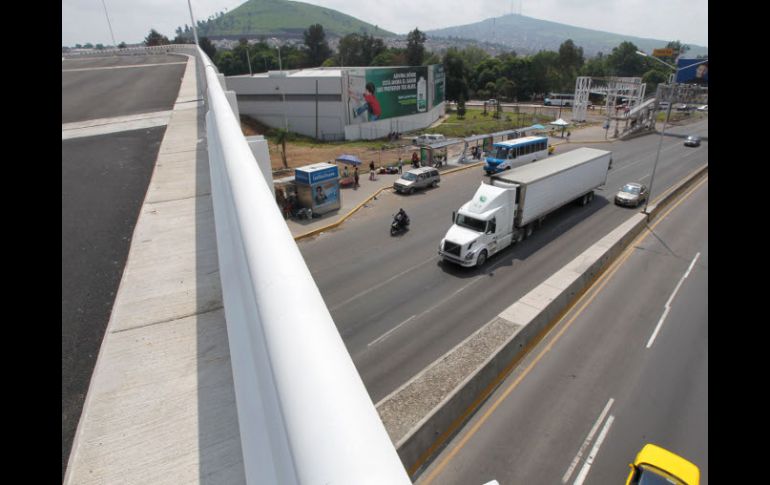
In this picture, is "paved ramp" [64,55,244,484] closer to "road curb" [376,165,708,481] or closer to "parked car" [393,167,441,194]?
"road curb" [376,165,708,481]

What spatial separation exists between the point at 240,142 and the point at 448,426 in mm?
7946

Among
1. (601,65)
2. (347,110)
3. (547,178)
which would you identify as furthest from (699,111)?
(547,178)

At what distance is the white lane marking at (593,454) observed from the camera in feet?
25.8

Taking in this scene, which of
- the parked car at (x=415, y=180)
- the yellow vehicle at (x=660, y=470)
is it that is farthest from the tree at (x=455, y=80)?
the yellow vehicle at (x=660, y=470)

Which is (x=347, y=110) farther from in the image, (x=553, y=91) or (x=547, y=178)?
(x=553, y=91)

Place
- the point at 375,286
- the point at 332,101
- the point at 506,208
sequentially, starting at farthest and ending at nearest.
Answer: the point at 332,101 → the point at 506,208 → the point at 375,286

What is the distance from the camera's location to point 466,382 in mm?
9258

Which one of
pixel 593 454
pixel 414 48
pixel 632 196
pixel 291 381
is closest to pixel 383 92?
pixel 632 196

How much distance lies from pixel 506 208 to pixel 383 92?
38606 millimetres

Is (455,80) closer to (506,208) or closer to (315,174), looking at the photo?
(315,174)

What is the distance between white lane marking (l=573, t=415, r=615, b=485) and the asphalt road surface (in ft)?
28.7

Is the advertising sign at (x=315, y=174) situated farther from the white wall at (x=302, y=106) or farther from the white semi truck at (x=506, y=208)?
the white wall at (x=302, y=106)

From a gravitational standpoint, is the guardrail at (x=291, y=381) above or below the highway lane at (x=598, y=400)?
above

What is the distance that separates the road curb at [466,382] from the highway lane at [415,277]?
3.29 feet
